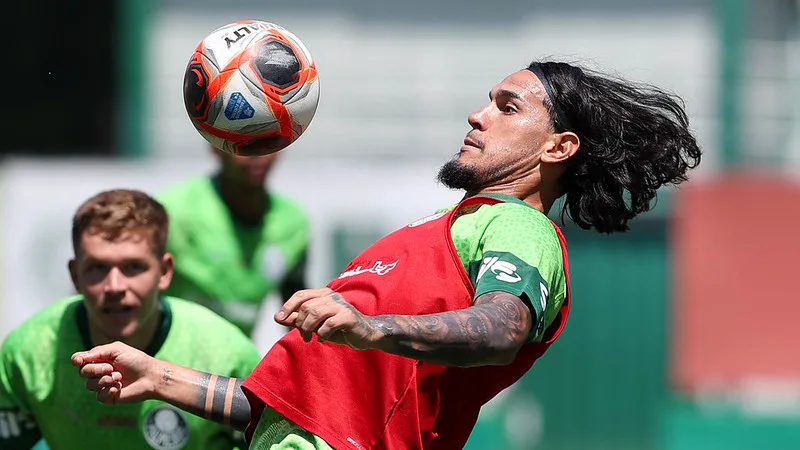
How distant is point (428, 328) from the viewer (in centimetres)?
340

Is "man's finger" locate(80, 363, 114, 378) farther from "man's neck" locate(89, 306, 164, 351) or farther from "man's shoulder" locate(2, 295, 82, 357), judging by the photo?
"man's shoulder" locate(2, 295, 82, 357)

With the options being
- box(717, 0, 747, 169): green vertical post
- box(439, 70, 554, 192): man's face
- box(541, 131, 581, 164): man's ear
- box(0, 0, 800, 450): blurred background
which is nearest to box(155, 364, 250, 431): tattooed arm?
box(439, 70, 554, 192): man's face

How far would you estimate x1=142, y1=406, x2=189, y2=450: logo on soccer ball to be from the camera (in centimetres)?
466

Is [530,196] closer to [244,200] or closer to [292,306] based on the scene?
[292,306]

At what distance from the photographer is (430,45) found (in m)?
14.3

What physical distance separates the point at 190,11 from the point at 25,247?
4.67 meters

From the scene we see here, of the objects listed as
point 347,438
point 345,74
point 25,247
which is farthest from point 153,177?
point 347,438

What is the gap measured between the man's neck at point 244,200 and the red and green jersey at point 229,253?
0.03 m

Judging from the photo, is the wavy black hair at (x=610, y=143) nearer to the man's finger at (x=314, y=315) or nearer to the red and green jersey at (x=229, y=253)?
the man's finger at (x=314, y=315)

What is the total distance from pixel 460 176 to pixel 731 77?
9.98 meters

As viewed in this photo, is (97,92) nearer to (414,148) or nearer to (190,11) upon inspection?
(190,11)

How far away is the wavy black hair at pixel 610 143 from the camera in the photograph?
419 centimetres

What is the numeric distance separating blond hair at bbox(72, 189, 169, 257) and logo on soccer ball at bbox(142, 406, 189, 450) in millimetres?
535

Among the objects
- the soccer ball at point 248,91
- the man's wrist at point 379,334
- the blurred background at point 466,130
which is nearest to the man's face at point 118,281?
the soccer ball at point 248,91
